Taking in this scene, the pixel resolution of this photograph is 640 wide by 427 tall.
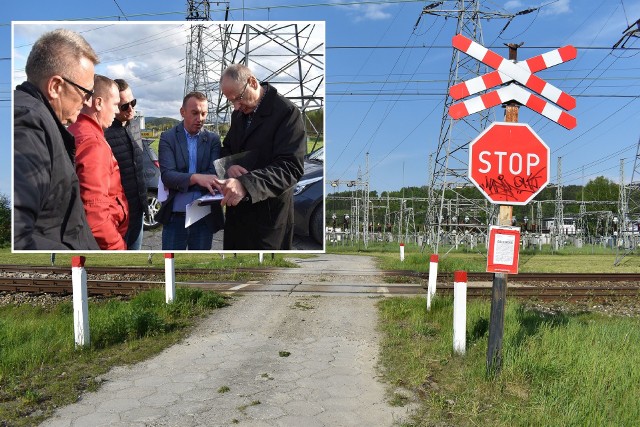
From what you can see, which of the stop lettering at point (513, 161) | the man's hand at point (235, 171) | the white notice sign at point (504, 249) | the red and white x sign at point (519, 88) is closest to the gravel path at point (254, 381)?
the white notice sign at point (504, 249)

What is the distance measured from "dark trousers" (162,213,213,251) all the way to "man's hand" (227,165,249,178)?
2.46ft

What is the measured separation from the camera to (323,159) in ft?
24.7

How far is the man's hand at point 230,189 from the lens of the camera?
6.80m

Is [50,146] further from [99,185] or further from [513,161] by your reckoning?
[513,161]

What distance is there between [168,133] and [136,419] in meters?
3.90

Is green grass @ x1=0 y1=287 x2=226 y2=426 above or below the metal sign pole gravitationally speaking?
below

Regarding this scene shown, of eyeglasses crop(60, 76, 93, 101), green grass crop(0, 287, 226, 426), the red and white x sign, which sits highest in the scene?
eyeglasses crop(60, 76, 93, 101)

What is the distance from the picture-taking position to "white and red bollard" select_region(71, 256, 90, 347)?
604 cm

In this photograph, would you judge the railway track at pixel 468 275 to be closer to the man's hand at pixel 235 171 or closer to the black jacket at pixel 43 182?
the black jacket at pixel 43 182

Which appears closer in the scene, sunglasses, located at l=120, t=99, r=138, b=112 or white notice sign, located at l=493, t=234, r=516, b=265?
white notice sign, located at l=493, t=234, r=516, b=265

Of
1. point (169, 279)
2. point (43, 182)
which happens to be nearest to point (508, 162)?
point (43, 182)

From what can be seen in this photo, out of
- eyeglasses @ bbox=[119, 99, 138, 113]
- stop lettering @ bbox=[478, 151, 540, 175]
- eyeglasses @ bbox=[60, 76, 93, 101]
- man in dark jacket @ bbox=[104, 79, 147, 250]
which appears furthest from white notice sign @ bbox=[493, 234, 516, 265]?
eyeglasses @ bbox=[60, 76, 93, 101]

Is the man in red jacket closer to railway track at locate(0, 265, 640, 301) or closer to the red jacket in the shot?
the red jacket

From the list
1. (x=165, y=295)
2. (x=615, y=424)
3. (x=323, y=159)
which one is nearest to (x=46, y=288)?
(x=165, y=295)
